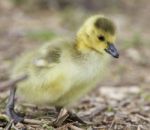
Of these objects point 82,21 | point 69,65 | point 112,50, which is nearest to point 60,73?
point 69,65

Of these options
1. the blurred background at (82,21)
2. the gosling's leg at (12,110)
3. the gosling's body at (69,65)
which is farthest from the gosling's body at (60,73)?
the blurred background at (82,21)

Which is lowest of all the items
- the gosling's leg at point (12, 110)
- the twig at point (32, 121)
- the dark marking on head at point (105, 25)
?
the twig at point (32, 121)

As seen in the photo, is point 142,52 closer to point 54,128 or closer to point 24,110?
point 24,110

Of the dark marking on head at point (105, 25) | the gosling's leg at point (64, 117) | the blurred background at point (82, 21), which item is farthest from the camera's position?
the blurred background at point (82, 21)

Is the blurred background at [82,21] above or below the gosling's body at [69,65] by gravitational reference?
above

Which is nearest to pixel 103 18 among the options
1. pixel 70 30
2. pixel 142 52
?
pixel 142 52

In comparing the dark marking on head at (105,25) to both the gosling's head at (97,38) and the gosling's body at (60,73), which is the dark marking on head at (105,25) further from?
the gosling's body at (60,73)

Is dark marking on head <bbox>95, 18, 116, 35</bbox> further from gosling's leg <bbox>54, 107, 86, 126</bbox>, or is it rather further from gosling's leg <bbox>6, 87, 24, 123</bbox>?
gosling's leg <bbox>6, 87, 24, 123</bbox>
